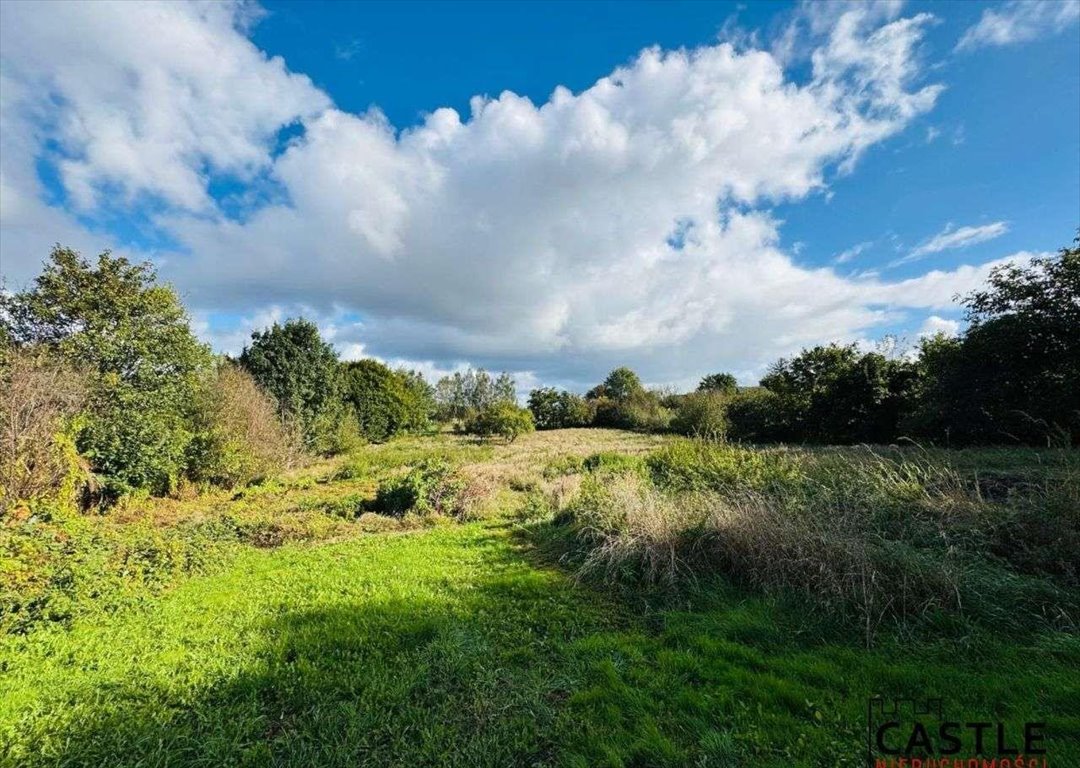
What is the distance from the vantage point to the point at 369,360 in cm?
3572

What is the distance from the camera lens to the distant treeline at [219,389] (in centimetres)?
1004

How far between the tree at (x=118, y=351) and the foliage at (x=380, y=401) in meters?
15.1

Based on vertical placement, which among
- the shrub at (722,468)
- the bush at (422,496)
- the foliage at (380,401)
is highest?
the foliage at (380,401)

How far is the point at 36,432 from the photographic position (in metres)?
9.30

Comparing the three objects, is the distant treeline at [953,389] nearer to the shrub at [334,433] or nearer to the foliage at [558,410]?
the foliage at [558,410]

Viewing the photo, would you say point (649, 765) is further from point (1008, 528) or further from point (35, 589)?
point (35, 589)

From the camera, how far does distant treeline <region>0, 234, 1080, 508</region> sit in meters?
10.0

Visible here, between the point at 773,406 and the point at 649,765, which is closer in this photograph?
the point at 649,765

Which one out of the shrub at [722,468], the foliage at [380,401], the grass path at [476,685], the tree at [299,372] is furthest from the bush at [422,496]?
the foliage at [380,401]

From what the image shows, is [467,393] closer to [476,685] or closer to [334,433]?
[334,433]

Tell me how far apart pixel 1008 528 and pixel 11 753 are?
8927 mm

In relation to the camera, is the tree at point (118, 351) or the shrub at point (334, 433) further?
the shrub at point (334, 433)

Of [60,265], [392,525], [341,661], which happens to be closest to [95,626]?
[341,661]

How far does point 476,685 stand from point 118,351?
15153 millimetres
